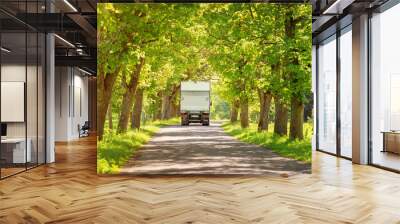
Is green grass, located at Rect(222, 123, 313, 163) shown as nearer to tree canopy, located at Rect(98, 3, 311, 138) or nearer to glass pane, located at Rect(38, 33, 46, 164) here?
tree canopy, located at Rect(98, 3, 311, 138)

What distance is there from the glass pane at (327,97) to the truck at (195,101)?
4414mm

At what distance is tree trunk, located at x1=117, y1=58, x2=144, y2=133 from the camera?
7934mm

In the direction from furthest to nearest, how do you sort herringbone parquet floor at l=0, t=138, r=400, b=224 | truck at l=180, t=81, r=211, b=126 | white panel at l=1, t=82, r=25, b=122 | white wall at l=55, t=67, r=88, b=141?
white wall at l=55, t=67, r=88, b=141, truck at l=180, t=81, r=211, b=126, white panel at l=1, t=82, r=25, b=122, herringbone parquet floor at l=0, t=138, r=400, b=224

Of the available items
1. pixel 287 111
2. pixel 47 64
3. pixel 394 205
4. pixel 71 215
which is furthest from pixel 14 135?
pixel 394 205

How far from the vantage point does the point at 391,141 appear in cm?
851

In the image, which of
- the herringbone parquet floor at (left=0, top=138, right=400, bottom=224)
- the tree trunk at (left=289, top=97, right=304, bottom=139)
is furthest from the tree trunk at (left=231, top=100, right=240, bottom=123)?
the herringbone parquet floor at (left=0, top=138, right=400, bottom=224)

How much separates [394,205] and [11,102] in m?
6.36

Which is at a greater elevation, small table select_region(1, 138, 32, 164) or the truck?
the truck

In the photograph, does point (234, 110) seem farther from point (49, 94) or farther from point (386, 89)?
point (49, 94)

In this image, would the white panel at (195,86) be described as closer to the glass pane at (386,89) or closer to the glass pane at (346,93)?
the glass pane at (386,89)

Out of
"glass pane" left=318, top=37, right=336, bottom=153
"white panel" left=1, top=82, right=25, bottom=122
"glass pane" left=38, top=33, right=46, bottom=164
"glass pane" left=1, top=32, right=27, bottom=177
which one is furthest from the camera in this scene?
"glass pane" left=318, top=37, right=336, bottom=153

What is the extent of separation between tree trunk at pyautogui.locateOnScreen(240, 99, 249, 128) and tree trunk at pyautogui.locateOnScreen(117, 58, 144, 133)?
6.17 feet

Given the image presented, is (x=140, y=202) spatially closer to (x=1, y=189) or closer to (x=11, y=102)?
(x=1, y=189)

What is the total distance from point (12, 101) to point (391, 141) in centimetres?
669
